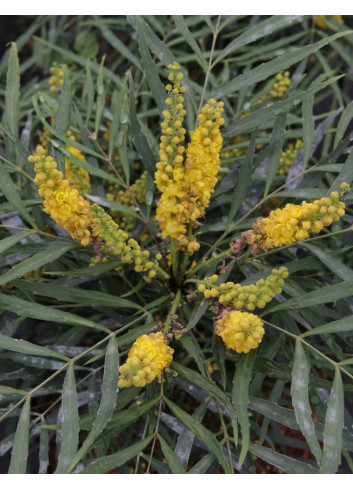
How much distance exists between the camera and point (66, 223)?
630 millimetres

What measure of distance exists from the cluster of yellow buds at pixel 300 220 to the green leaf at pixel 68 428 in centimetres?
29

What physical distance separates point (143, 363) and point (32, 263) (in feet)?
0.74

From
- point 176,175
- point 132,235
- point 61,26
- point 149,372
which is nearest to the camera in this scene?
point 149,372

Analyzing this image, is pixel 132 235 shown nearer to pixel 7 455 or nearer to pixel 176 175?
pixel 176 175

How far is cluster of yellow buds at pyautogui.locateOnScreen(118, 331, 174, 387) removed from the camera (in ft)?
1.66

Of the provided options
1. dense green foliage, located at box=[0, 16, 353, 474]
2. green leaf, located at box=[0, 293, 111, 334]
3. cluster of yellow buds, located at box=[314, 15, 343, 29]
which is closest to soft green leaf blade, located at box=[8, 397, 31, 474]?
dense green foliage, located at box=[0, 16, 353, 474]

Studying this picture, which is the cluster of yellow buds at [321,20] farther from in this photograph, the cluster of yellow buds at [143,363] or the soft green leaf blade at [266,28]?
the cluster of yellow buds at [143,363]

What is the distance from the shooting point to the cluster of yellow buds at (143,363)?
1.66 feet

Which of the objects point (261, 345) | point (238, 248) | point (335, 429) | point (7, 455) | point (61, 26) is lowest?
point (7, 455)

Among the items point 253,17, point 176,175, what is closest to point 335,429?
point 176,175

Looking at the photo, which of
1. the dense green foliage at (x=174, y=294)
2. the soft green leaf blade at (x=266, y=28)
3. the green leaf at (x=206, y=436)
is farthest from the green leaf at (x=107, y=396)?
the soft green leaf blade at (x=266, y=28)

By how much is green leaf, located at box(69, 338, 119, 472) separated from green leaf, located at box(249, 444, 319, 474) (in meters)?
0.21

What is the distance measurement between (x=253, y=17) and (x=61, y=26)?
19.2 inches

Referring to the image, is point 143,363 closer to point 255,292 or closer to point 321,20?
point 255,292
